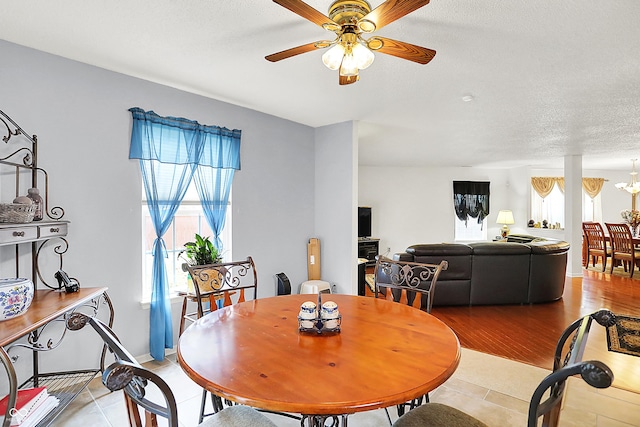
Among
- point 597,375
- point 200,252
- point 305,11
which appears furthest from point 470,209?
point 597,375

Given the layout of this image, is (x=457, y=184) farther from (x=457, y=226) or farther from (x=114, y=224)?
(x=114, y=224)

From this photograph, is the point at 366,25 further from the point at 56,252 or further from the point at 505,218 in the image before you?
the point at 505,218

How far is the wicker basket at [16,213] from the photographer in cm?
192

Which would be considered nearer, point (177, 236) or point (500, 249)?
point (177, 236)

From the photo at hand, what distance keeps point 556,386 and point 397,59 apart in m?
2.23

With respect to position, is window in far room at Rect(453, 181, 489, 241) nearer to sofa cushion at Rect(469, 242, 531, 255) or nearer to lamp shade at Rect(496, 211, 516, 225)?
lamp shade at Rect(496, 211, 516, 225)

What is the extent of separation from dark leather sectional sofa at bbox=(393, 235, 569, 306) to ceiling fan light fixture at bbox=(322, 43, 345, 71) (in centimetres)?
317

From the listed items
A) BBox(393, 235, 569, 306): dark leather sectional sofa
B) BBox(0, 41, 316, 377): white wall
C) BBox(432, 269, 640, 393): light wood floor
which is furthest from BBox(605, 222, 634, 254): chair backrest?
BBox(0, 41, 316, 377): white wall

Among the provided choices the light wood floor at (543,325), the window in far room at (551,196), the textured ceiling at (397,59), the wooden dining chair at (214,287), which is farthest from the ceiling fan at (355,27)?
the window in far room at (551,196)

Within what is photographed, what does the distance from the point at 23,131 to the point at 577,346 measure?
3.32 metres

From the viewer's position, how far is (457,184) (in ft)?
28.5

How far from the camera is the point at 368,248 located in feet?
26.0

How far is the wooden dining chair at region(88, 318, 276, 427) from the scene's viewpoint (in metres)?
0.85

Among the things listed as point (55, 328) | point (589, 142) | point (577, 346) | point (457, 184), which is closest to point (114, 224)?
point (55, 328)
